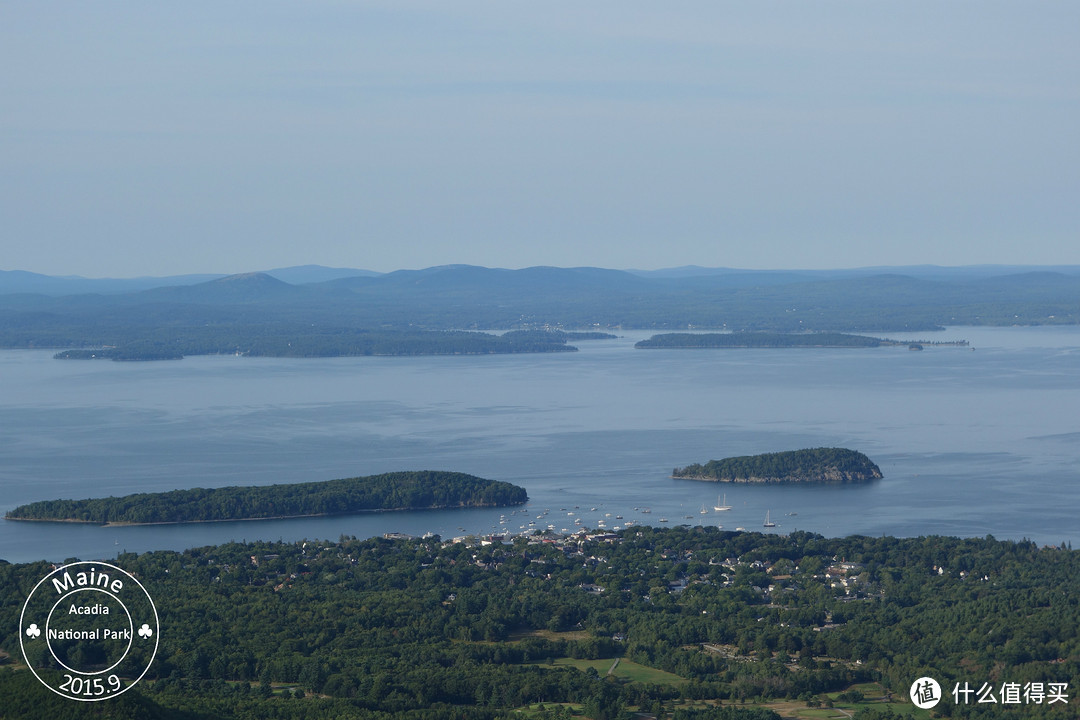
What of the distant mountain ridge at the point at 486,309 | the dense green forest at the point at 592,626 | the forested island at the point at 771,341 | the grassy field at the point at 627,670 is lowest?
the grassy field at the point at 627,670

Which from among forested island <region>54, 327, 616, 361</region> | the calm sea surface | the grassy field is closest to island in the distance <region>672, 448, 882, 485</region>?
the calm sea surface

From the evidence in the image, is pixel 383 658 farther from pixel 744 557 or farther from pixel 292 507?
pixel 292 507

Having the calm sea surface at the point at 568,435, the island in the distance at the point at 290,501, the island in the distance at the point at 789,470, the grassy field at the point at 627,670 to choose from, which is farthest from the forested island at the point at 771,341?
the grassy field at the point at 627,670

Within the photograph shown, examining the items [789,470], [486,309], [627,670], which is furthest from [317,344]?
[627,670]

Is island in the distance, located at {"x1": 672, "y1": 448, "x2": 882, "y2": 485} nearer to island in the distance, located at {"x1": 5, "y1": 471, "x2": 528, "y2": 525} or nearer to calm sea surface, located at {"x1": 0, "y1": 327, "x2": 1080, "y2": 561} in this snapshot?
calm sea surface, located at {"x1": 0, "y1": 327, "x2": 1080, "y2": 561}

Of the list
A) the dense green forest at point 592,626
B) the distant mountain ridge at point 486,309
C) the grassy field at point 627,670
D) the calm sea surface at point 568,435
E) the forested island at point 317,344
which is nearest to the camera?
the dense green forest at point 592,626

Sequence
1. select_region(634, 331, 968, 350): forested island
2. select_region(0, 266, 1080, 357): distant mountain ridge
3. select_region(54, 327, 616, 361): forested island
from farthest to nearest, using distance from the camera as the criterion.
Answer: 1. select_region(0, 266, 1080, 357): distant mountain ridge
2. select_region(634, 331, 968, 350): forested island
3. select_region(54, 327, 616, 361): forested island

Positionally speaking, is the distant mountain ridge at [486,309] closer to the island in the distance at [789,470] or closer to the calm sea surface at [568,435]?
the calm sea surface at [568,435]
